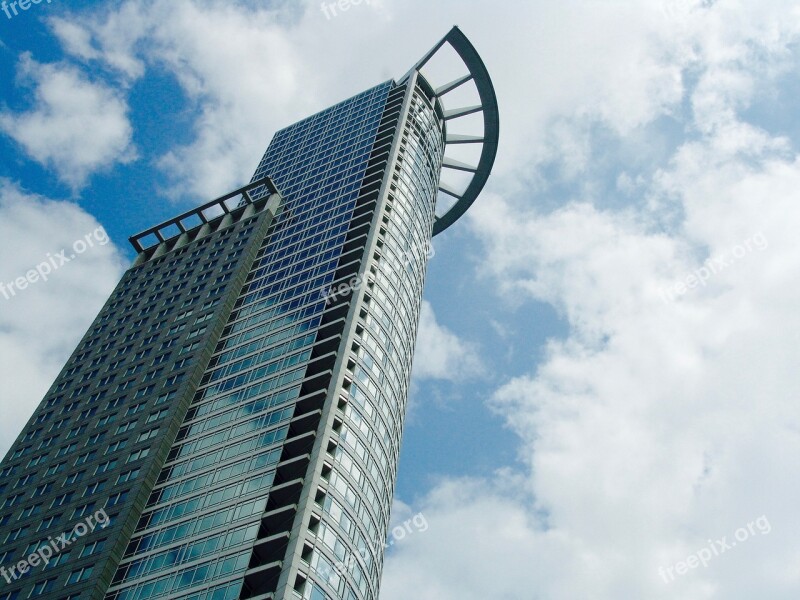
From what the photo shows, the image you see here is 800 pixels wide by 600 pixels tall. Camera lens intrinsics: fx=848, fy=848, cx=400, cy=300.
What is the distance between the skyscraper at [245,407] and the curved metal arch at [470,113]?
21.2 m

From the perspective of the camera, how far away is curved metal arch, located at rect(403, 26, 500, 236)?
132m

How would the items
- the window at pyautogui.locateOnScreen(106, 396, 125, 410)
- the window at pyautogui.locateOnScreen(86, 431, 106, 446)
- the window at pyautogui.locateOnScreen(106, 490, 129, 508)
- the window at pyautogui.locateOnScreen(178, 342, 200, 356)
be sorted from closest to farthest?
the window at pyautogui.locateOnScreen(106, 490, 129, 508) → the window at pyautogui.locateOnScreen(86, 431, 106, 446) → the window at pyautogui.locateOnScreen(106, 396, 125, 410) → the window at pyautogui.locateOnScreen(178, 342, 200, 356)

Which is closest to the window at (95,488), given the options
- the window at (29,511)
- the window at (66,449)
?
the window at (29,511)

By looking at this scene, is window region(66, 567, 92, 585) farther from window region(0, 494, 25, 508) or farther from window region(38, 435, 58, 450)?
window region(38, 435, 58, 450)

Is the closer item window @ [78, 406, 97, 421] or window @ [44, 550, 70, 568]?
window @ [44, 550, 70, 568]

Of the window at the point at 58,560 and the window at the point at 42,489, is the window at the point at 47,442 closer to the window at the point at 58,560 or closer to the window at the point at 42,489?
the window at the point at 42,489

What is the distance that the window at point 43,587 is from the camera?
63.4m

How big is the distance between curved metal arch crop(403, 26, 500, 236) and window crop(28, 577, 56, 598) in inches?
3529

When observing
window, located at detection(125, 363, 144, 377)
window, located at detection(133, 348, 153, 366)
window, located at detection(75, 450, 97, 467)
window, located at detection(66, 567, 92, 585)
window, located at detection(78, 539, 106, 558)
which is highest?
window, located at detection(133, 348, 153, 366)

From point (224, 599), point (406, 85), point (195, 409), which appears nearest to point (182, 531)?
point (224, 599)

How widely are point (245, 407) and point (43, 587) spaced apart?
20848 mm

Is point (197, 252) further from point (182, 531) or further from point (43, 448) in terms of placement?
point (182, 531)

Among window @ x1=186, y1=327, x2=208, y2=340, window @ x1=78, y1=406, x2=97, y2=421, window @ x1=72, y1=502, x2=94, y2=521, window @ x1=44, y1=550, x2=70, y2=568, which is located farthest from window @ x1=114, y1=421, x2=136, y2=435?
window @ x1=44, y1=550, x2=70, y2=568

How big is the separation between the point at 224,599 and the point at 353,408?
19.9 m
